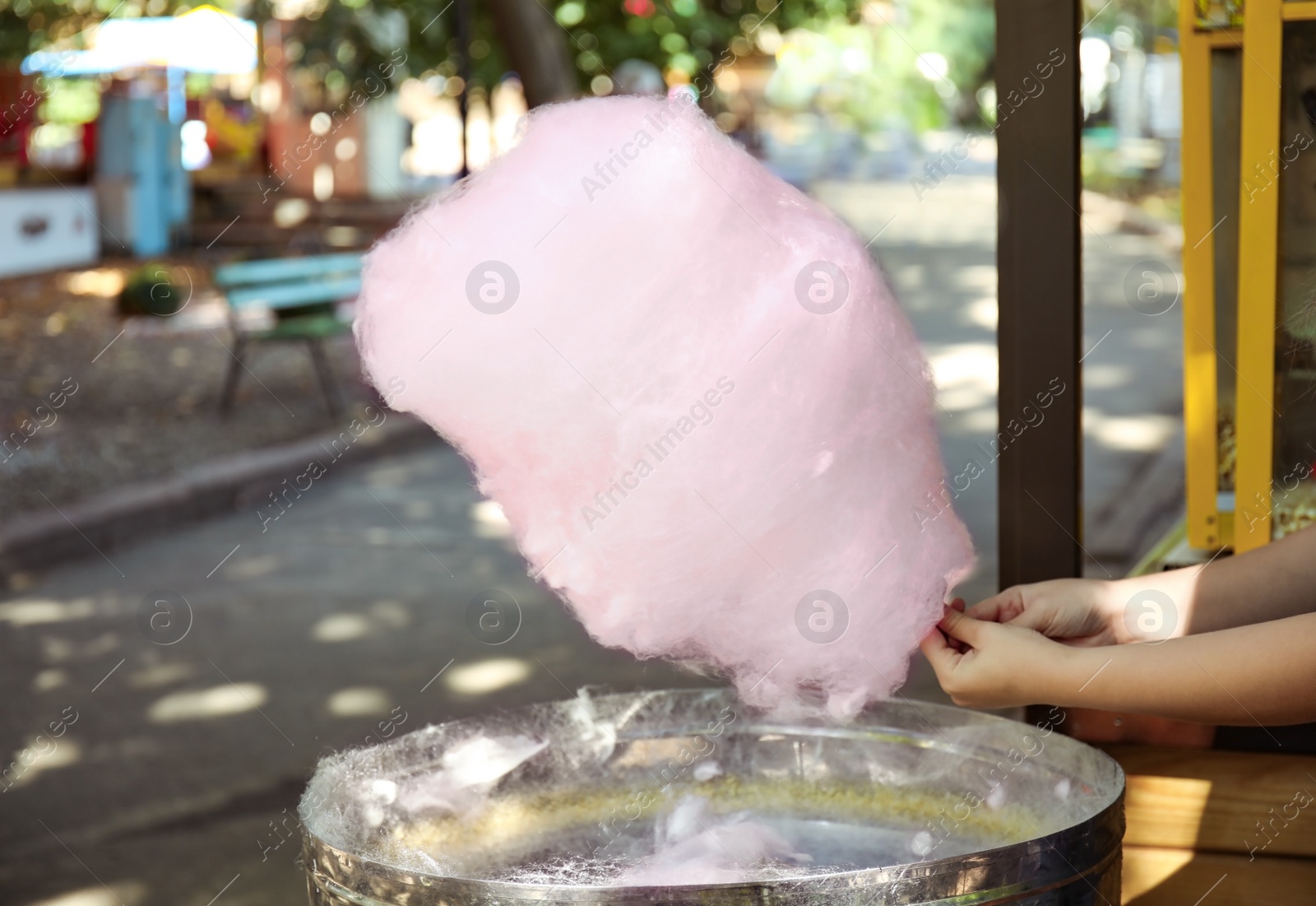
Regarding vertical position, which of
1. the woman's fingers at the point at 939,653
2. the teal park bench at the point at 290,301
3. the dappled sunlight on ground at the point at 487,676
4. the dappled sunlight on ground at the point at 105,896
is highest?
the woman's fingers at the point at 939,653

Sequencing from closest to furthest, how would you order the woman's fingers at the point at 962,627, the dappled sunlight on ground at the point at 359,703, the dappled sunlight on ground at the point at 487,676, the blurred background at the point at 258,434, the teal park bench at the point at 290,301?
the woman's fingers at the point at 962,627
the blurred background at the point at 258,434
the dappled sunlight on ground at the point at 359,703
the dappled sunlight on ground at the point at 487,676
the teal park bench at the point at 290,301

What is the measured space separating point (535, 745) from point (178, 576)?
4.36 m

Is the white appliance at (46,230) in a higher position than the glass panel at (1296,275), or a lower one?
lower

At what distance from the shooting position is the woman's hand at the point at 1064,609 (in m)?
1.54

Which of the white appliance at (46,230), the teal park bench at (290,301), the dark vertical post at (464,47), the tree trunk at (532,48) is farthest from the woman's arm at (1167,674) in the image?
the white appliance at (46,230)

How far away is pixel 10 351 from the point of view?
9492 millimetres

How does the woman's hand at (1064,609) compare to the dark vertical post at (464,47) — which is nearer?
the woman's hand at (1064,609)

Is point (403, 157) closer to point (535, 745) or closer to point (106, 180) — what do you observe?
point (106, 180)

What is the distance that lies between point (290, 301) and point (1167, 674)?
23.7ft

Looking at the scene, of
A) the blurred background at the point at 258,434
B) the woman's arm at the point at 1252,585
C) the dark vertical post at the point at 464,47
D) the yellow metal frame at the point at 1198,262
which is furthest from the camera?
the dark vertical post at the point at 464,47

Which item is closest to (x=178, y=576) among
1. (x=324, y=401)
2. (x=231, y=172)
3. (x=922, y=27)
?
(x=324, y=401)

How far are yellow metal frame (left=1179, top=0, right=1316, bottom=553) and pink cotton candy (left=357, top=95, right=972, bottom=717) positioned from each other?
0.67m

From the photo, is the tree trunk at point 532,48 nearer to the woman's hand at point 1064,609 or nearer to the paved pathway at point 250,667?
the paved pathway at point 250,667

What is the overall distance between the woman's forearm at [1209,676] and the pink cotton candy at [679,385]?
18 centimetres
